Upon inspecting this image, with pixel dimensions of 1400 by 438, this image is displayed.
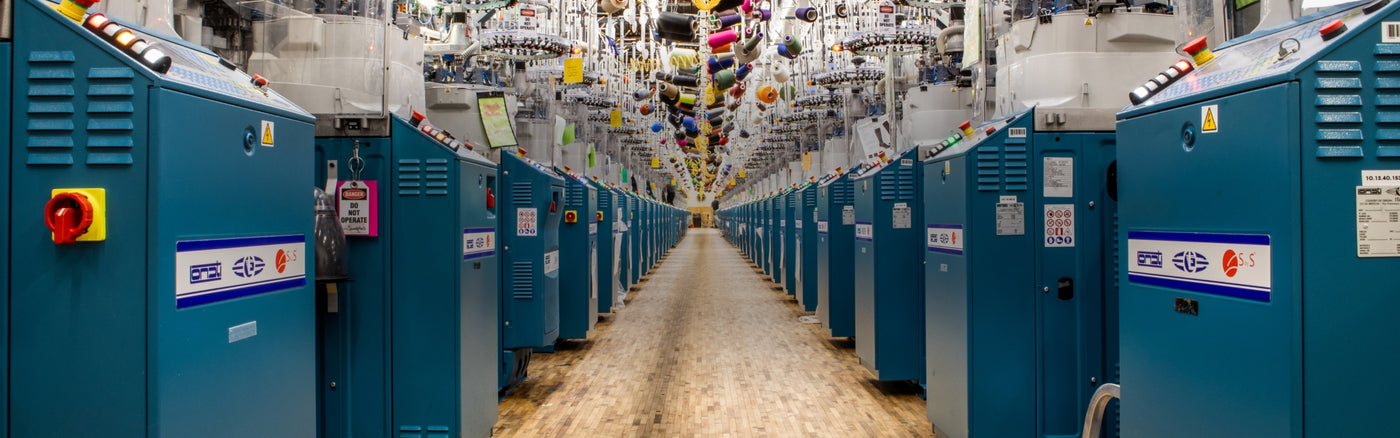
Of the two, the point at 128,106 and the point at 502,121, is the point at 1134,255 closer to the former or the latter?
the point at 128,106

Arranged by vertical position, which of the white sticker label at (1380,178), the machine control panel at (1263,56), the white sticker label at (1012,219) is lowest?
the white sticker label at (1012,219)

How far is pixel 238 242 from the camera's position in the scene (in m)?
2.01

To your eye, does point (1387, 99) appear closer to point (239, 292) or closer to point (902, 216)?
point (239, 292)

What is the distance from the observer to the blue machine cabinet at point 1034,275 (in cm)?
348

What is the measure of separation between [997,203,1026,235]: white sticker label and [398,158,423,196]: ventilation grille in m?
2.53

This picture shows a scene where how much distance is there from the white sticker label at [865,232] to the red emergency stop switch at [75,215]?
4.19 meters

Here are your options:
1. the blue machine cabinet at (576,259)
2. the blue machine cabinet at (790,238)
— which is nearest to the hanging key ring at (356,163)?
the blue machine cabinet at (576,259)

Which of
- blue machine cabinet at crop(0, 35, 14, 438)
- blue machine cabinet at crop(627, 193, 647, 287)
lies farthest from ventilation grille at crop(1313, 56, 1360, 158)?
blue machine cabinet at crop(627, 193, 647, 287)

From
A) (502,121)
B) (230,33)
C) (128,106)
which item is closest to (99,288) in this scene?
(128,106)

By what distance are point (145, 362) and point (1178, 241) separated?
7.98 ft

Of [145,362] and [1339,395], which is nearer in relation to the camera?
[1339,395]

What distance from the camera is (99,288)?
1.72m

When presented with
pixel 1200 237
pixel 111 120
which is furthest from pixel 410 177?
pixel 1200 237

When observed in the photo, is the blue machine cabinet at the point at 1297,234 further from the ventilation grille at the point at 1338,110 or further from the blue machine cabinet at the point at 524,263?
the blue machine cabinet at the point at 524,263
